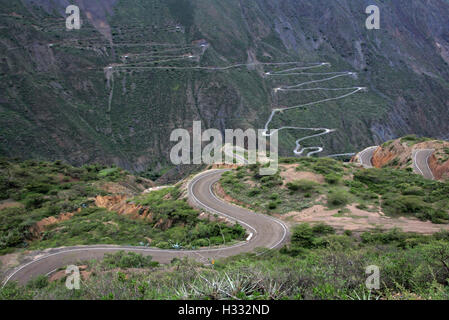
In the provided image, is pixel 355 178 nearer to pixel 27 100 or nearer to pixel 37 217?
pixel 37 217

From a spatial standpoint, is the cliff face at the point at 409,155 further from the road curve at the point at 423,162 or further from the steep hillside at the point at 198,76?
the steep hillside at the point at 198,76

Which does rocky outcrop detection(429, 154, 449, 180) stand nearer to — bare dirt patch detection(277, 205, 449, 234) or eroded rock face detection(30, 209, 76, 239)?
bare dirt patch detection(277, 205, 449, 234)

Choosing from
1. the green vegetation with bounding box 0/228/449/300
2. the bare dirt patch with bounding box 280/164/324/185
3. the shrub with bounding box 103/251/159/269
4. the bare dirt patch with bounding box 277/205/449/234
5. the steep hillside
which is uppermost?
the steep hillside

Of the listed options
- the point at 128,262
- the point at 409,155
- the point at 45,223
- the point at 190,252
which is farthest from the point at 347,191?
the point at 45,223

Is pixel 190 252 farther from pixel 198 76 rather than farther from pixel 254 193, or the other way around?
pixel 198 76

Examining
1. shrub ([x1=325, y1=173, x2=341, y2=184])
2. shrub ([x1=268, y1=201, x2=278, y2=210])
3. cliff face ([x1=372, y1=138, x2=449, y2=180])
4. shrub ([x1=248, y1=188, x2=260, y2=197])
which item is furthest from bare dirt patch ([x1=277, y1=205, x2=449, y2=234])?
cliff face ([x1=372, y1=138, x2=449, y2=180])

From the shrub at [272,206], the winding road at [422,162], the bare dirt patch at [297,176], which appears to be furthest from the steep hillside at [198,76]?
the shrub at [272,206]
